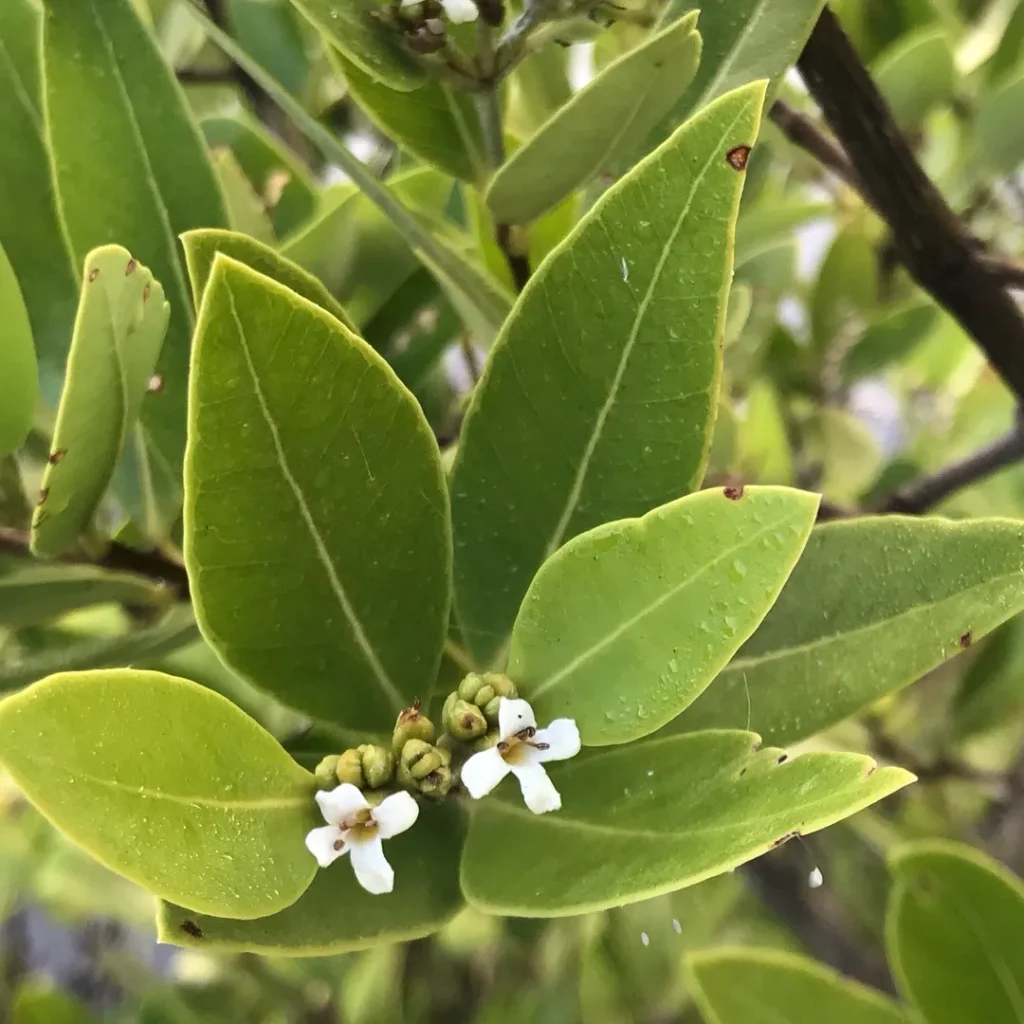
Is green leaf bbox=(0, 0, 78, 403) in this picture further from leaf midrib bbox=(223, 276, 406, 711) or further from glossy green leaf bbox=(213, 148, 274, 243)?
leaf midrib bbox=(223, 276, 406, 711)

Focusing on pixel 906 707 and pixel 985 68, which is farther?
pixel 906 707

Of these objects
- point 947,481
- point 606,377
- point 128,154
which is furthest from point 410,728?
point 947,481

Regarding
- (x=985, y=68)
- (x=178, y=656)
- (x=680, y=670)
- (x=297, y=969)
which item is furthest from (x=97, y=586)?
(x=297, y=969)

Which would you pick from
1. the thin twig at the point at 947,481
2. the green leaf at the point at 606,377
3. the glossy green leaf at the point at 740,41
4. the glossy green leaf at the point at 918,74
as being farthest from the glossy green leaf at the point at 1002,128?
the green leaf at the point at 606,377

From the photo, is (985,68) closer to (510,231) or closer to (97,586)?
(510,231)

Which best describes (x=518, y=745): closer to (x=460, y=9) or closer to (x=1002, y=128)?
(x=460, y=9)

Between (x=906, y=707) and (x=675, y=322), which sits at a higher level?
(x=675, y=322)
